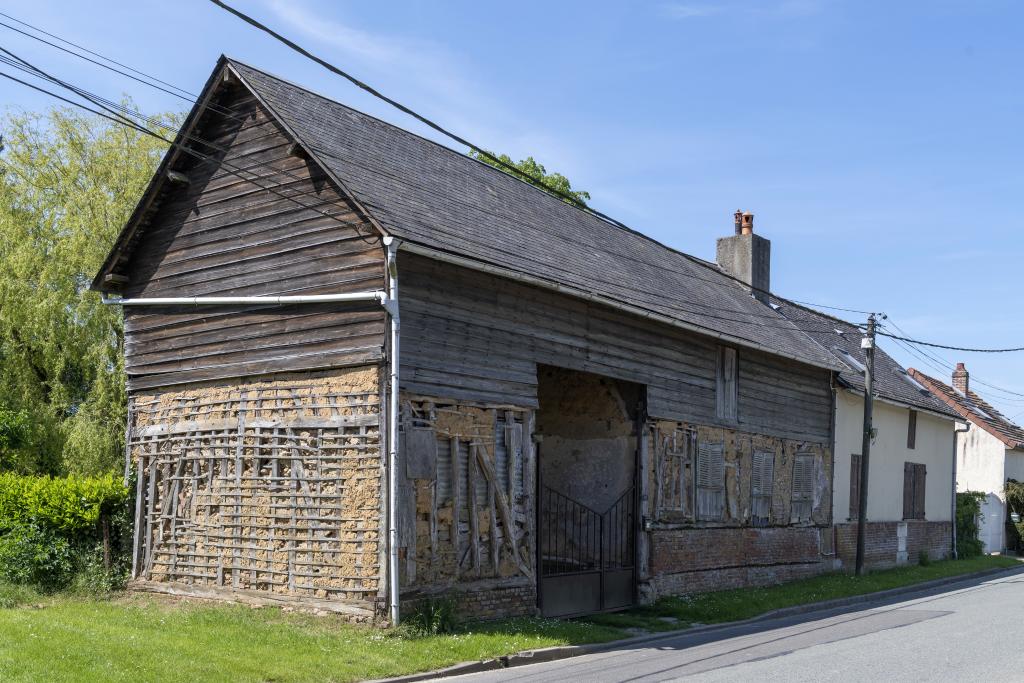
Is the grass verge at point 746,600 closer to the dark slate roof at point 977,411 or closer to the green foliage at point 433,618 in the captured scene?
the green foliage at point 433,618

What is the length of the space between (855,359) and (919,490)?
4415mm

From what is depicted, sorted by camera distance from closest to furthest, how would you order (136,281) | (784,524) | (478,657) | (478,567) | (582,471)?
(478,657) < (478,567) < (136,281) < (582,471) < (784,524)

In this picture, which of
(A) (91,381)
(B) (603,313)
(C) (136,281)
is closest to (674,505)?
(B) (603,313)

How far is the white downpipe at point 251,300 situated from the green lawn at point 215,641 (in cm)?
408

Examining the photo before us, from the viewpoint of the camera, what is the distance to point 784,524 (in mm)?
23297

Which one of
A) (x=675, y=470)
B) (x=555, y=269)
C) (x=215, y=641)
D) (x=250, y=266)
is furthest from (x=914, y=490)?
(x=215, y=641)

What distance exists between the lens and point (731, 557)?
2122cm

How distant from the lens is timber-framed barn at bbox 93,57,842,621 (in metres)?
13.6

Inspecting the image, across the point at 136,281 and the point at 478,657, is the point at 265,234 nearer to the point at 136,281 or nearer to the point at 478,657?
the point at 136,281

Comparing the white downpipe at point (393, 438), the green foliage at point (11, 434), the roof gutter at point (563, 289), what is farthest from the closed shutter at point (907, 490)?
the green foliage at point (11, 434)

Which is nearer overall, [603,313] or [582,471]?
[603,313]

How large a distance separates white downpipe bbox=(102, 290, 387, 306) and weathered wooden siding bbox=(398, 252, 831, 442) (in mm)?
517

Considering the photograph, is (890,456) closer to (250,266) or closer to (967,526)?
(967,526)

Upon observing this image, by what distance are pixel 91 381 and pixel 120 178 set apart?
15.5 feet
